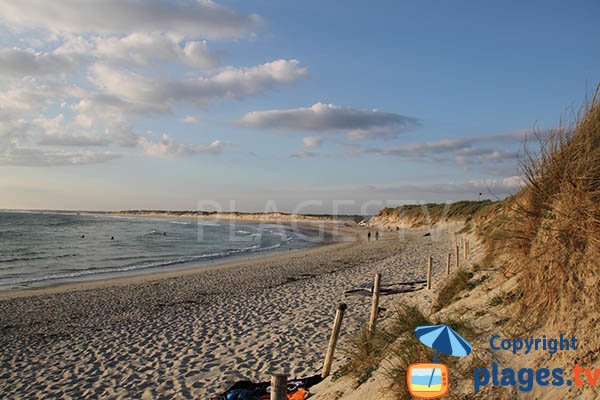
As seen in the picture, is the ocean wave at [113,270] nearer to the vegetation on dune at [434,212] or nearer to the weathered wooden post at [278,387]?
the weathered wooden post at [278,387]

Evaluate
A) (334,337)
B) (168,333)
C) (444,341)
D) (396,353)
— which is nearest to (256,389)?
(334,337)

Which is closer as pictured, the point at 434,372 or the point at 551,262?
the point at 434,372

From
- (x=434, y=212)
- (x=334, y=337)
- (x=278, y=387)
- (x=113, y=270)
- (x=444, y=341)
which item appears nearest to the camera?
(x=444, y=341)

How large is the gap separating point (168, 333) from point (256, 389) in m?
5.19

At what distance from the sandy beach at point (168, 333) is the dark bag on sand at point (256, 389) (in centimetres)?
77

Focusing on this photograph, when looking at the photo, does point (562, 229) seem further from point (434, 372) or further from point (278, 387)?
point (278, 387)

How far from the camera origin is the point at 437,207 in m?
71.5

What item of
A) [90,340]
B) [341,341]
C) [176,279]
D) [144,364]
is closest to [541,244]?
[341,341]

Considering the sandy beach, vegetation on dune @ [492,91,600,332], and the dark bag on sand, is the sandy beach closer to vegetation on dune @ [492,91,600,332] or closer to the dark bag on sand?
the dark bag on sand

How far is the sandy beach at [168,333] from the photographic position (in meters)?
7.84

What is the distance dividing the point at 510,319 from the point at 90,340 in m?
10.1

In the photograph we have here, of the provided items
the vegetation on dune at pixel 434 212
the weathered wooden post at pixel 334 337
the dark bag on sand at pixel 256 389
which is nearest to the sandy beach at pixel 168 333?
the dark bag on sand at pixel 256 389

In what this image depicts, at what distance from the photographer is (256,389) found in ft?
21.7

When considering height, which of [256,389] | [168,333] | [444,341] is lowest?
[168,333]
